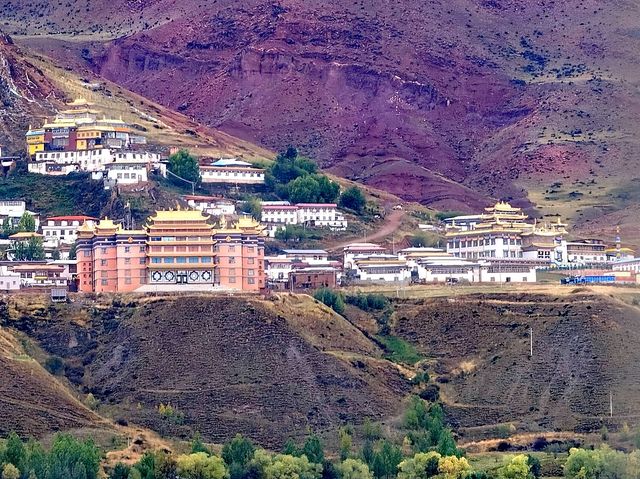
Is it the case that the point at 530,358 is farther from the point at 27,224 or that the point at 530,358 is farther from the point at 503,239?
the point at 27,224

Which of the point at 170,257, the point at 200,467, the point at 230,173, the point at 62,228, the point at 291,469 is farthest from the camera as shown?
the point at 230,173

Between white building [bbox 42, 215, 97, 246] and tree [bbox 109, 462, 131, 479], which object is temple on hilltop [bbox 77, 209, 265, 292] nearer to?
white building [bbox 42, 215, 97, 246]

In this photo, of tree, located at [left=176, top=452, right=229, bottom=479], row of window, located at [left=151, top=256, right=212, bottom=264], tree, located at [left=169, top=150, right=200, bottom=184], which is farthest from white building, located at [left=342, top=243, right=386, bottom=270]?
tree, located at [left=176, top=452, right=229, bottom=479]

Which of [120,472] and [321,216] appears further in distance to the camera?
[321,216]

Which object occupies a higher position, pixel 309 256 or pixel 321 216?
pixel 321 216

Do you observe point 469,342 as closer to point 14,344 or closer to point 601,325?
point 601,325

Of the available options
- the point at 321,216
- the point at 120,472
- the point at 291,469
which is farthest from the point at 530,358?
the point at 321,216

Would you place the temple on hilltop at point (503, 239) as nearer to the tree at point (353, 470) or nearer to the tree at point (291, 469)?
the tree at point (353, 470)

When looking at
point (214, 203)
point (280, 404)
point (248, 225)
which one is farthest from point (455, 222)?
point (280, 404)
